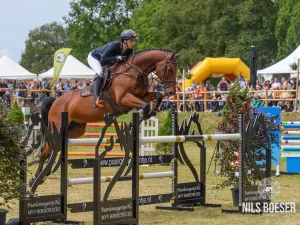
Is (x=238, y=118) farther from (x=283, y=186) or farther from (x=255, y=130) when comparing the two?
Result: (x=283, y=186)

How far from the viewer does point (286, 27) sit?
53.8m

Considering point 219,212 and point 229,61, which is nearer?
point 219,212

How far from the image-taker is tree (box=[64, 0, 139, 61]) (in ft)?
238

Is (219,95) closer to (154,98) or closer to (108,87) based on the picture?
(108,87)

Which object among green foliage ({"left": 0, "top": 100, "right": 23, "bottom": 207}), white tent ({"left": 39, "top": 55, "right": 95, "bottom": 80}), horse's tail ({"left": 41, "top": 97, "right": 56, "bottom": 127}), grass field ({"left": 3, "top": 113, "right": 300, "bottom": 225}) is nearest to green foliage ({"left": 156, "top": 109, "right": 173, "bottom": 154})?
grass field ({"left": 3, "top": 113, "right": 300, "bottom": 225})

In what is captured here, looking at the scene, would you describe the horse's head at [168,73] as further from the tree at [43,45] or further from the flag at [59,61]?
the tree at [43,45]

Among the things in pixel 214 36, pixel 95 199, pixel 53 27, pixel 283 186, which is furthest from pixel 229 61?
pixel 53 27

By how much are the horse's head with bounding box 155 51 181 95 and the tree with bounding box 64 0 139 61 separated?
59989 mm

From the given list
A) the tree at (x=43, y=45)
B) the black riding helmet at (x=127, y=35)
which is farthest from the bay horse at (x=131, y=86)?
the tree at (x=43, y=45)

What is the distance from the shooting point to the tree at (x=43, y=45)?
11344 cm

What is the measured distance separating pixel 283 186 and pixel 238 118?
2.89m

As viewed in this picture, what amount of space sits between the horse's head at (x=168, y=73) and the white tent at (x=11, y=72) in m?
28.9

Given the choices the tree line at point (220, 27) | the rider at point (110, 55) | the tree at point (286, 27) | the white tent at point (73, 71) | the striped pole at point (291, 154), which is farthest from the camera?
the tree line at point (220, 27)

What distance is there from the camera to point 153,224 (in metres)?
8.50
